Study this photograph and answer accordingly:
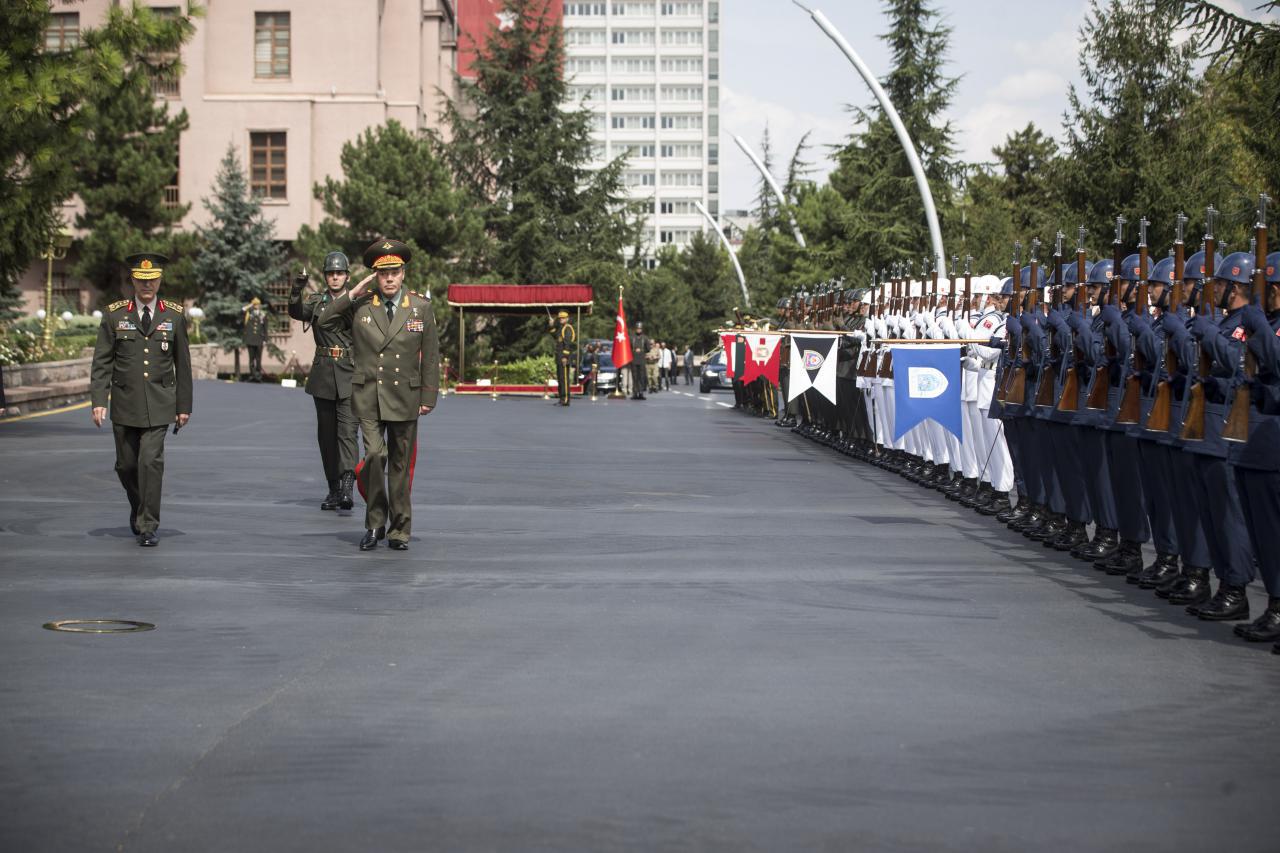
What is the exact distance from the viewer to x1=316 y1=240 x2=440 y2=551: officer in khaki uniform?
1312 centimetres

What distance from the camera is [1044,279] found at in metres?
15.8

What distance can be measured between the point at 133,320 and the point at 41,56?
10875 millimetres

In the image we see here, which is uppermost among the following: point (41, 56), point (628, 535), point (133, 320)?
point (41, 56)

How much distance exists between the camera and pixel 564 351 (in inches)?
1679

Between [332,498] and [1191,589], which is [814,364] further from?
[1191,589]

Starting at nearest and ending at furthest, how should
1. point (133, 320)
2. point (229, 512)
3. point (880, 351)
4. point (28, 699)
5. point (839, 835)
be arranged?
point (839, 835), point (28, 699), point (133, 320), point (229, 512), point (880, 351)

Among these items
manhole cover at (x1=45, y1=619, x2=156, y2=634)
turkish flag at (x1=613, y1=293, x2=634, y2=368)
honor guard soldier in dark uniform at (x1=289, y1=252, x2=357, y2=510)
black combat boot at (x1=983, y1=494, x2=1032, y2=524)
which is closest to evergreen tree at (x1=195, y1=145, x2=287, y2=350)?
turkish flag at (x1=613, y1=293, x2=634, y2=368)

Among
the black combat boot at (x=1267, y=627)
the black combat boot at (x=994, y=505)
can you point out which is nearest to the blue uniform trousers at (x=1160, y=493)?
the black combat boot at (x=1267, y=627)

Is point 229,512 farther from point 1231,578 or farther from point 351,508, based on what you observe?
point 1231,578

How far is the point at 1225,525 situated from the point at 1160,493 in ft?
3.94

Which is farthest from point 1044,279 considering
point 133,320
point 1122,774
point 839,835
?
point 839,835

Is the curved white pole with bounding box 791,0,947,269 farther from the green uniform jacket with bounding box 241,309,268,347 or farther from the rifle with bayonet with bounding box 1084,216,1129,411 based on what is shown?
the green uniform jacket with bounding box 241,309,268,347

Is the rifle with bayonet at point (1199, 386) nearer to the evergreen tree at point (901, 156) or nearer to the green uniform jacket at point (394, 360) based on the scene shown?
the green uniform jacket at point (394, 360)

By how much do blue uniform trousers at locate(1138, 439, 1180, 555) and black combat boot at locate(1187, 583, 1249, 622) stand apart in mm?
742
